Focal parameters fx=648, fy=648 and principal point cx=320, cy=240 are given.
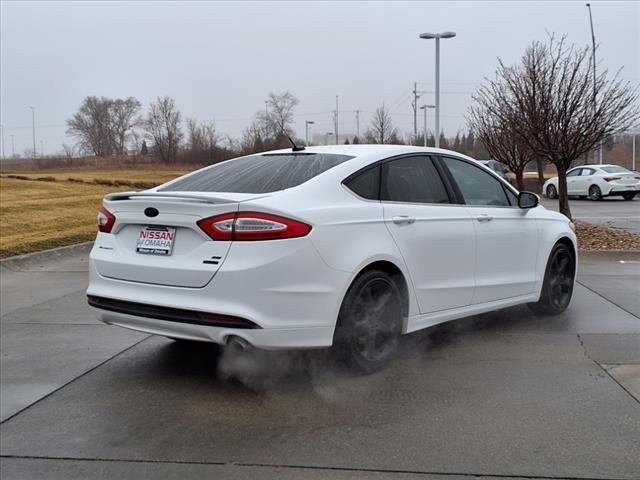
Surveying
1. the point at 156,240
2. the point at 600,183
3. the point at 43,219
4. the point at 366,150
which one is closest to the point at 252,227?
the point at 156,240

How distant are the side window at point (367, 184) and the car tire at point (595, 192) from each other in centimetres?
2172

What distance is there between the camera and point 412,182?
495 cm

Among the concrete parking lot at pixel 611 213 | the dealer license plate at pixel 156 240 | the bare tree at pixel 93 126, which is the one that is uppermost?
the bare tree at pixel 93 126

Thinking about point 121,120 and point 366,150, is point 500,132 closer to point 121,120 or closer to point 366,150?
point 366,150

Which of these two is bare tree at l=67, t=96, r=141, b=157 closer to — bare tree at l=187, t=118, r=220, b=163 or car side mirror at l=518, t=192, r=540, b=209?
bare tree at l=187, t=118, r=220, b=163

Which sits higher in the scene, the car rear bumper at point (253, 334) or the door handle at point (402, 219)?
the door handle at point (402, 219)

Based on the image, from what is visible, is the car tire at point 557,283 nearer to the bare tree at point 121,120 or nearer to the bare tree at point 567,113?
the bare tree at point 567,113

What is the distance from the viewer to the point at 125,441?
361 cm

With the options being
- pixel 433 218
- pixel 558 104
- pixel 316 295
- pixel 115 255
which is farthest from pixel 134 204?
pixel 558 104

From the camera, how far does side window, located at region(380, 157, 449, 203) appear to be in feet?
15.6

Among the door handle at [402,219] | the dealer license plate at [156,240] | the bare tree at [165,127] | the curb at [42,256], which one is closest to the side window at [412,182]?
the door handle at [402,219]

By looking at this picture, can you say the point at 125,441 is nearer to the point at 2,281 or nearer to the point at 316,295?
the point at 316,295

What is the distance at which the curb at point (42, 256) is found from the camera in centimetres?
981

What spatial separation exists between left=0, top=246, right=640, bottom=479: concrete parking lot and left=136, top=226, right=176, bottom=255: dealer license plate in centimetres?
96
